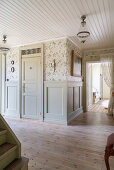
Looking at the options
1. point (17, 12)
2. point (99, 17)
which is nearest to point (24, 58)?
point (17, 12)

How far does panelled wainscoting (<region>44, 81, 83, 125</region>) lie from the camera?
377 centimetres

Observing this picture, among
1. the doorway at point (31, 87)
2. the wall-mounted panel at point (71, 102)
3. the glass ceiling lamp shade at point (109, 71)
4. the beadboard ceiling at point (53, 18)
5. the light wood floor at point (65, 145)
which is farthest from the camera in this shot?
the glass ceiling lamp shade at point (109, 71)

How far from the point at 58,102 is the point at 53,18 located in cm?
229

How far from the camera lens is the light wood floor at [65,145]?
1906 mm

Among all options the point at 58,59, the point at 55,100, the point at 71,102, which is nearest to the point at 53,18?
the point at 58,59

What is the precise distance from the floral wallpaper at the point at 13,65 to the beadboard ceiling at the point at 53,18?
69cm

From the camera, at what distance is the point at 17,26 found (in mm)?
3158

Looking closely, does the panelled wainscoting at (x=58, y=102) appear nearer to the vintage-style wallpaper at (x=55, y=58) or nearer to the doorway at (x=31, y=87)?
the vintage-style wallpaper at (x=55, y=58)

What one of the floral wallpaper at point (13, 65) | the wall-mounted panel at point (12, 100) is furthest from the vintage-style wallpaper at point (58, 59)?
the wall-mounted panel at point (12, 100)

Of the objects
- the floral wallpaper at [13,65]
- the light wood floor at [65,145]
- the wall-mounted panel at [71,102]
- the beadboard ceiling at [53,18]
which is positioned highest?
the beadboard ceiling at [53,18]

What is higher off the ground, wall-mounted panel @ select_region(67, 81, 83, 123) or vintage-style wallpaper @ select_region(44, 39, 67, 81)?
vintage-style wallpaper @ select_region(44, 39, 67, 81)

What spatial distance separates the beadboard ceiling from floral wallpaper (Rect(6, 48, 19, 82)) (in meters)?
0.69

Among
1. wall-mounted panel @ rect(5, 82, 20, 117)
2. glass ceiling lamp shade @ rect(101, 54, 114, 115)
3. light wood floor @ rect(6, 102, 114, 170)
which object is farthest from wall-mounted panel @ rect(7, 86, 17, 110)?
glass ceiling lamp shade @ rect(101, 54, 114, 115)

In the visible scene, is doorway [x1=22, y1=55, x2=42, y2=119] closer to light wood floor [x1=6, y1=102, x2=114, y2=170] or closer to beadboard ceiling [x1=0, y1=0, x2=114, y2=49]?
light wood floor [x1=6, y1=102, x2=114, y2=170]
